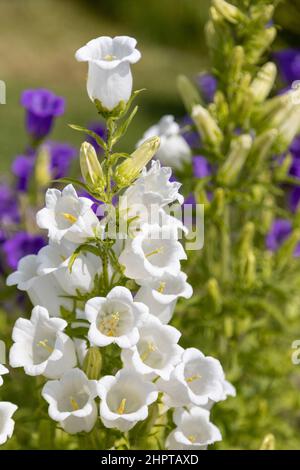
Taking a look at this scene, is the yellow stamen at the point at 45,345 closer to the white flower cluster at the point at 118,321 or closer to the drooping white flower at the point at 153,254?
the white flower cluster at the point at 118,321

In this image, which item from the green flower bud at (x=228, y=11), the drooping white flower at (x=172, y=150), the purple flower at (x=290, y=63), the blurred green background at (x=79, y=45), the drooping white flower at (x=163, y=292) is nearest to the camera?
the drooping white flower at (x=163, y=292)

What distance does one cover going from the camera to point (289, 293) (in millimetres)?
2379

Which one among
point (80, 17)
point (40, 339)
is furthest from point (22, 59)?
point (40, 339)

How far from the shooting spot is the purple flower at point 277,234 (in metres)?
2.71

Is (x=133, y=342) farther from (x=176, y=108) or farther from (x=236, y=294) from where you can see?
(x=176, y=108)

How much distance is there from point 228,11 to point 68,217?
0.87 m

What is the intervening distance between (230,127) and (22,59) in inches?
318

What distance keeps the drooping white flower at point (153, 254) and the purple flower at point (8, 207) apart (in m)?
1.30

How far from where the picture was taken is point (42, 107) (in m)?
2.71

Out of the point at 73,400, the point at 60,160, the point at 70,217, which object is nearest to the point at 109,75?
the point at 70,217

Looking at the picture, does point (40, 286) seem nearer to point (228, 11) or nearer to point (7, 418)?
point (7, 418)

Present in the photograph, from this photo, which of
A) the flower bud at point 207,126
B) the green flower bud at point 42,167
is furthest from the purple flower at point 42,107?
the flower bud at point 207,126

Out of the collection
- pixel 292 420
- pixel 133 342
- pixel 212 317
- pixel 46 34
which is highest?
pixel 133 342

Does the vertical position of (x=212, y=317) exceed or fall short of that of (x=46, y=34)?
it exceeds it
